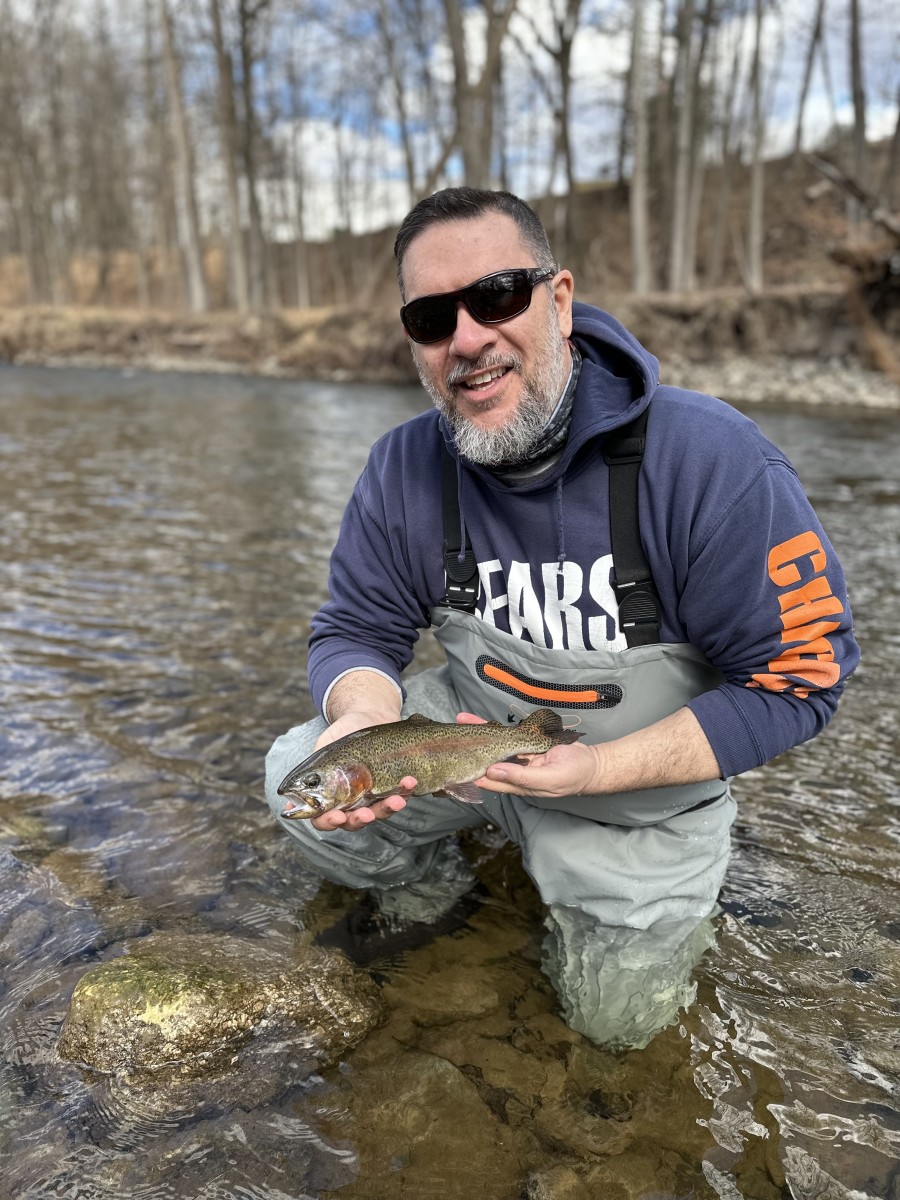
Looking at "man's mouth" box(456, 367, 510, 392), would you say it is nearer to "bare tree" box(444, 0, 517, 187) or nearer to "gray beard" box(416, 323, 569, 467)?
"gray beard" box(416, 323, 569, 467)

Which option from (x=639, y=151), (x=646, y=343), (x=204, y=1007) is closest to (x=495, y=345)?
(x=204, y=1007)

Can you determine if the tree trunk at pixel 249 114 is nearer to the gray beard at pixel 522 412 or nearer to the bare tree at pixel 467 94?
the bare tree at pixel 467 94

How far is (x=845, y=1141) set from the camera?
8.52ft

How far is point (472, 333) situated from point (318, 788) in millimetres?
1584

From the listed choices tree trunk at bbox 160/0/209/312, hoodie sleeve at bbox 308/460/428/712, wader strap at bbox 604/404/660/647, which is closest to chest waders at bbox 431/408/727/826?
wader strap at bbox 604/404/660/647

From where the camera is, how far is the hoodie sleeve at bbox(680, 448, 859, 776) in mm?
2799

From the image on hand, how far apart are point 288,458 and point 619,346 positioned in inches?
479

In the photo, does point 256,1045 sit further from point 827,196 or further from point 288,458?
point 827,196

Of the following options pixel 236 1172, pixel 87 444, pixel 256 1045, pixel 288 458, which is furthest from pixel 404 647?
pixel 87 444

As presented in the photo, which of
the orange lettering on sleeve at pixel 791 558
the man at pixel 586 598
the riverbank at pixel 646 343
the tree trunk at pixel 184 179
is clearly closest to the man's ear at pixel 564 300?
the man at pixel 586 598

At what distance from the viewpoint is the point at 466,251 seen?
10.1 ft

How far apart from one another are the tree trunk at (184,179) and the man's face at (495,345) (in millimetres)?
38035

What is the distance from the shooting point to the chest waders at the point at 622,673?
303cm

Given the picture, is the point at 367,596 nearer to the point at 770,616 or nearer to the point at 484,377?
the point at 484,377
